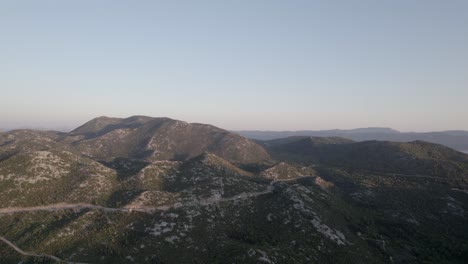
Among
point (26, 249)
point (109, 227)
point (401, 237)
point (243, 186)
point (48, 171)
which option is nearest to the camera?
point (26, 249)

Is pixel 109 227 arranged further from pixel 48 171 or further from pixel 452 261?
pixel 452 261

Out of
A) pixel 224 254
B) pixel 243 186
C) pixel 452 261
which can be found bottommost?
pixel 452 261

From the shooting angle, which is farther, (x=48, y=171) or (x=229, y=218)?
(x=48, y=171)

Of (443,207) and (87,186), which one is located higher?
(87,186)

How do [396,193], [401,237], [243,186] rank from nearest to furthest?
1. [401,237]
2. [243,186]
3. [396,193]

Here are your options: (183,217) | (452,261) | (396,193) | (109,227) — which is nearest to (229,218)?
(183,217)

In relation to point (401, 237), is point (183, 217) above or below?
above

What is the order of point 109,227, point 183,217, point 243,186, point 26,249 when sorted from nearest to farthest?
1. point 26,249
2. point 109,227
3. point 183,217
4. point 243,186

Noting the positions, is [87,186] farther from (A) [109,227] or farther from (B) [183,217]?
(B) [183,217]

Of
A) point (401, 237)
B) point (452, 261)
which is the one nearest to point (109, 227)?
point (401, 237)
